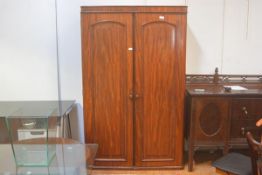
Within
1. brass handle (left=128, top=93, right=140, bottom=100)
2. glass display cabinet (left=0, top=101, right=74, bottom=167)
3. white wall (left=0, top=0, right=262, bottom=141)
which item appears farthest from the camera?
white wall (left=0, top=0, right=262, bottom=141)

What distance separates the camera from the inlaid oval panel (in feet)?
9.54

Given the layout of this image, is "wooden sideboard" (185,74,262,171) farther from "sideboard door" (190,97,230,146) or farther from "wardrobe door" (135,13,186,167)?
"wardrobe door" (135,13,186,167)

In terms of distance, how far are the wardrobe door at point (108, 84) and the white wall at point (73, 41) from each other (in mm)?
523

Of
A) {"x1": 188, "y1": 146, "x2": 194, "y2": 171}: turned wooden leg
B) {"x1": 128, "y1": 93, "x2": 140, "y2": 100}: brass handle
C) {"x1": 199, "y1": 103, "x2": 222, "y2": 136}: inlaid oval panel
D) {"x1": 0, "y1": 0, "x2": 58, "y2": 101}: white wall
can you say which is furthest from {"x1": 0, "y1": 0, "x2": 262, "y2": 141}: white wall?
{"x1": 188, "y1": 146, "x2": 194, "y2": 171}: turned wooden leg

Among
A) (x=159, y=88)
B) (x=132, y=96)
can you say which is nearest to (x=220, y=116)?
(x=159, y=88)

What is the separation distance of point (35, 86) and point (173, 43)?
6.01 feet

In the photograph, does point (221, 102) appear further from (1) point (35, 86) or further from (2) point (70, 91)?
(1) point (35, 86)

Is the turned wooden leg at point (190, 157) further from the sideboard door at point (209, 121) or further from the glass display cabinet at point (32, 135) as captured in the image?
the glass display cabinet at point (32, 135)

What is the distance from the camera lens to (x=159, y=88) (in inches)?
114

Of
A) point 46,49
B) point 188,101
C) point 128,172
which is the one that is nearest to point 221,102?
point 188,101

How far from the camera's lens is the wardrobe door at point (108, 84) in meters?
2.80

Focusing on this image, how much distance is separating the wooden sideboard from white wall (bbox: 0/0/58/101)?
1752mm

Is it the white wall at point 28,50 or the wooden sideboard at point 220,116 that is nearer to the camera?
the wooden sideboard at point 220,116

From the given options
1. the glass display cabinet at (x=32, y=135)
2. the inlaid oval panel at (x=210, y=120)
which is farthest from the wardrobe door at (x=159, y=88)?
the glass display cabinet at (x=32, y=135)
